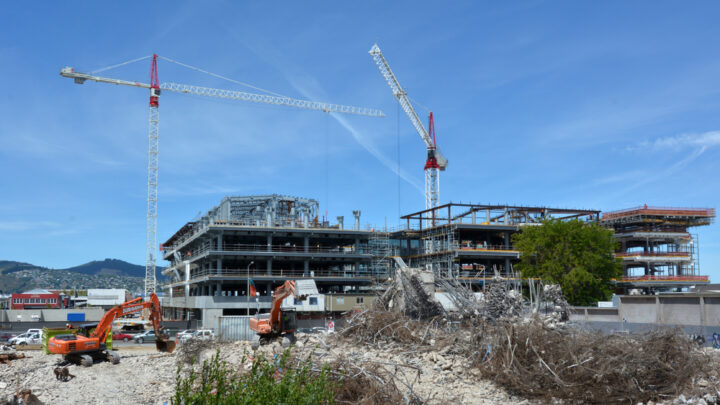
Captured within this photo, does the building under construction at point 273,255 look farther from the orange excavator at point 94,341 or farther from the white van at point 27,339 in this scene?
the orange excavator at point 94,341

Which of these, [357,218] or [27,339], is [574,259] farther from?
[27,339]

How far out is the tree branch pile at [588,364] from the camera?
18.6 metres

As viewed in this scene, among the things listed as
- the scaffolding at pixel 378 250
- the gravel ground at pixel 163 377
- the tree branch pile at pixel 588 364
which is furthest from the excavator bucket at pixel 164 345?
the scaffolding at pixel 378 250

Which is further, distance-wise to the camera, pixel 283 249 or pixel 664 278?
pixel 664 278

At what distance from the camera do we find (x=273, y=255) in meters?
74.7

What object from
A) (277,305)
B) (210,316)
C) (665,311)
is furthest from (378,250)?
(277,305)

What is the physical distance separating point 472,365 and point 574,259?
4130cm

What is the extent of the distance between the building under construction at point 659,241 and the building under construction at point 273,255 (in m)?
38.3

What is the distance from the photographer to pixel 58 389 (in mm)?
24297

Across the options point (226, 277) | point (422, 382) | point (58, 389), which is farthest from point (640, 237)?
point (58, 389)

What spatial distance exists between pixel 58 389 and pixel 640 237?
85759 mm

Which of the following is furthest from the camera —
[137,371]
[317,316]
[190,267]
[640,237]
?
[190,267]

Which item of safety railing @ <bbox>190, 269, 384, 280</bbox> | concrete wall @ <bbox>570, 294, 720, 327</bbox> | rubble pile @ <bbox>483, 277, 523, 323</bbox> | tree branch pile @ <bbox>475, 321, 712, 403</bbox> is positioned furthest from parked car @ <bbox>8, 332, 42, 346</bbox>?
concrete wall @ <bbox>570, 294, 720, 327</bbox>

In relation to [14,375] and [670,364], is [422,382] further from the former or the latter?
[14,375]
